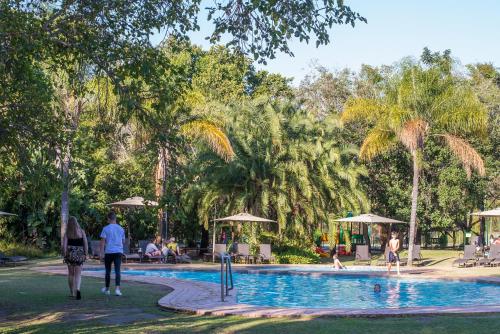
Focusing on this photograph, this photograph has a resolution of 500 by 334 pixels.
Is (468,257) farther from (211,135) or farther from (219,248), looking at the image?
(211,135)

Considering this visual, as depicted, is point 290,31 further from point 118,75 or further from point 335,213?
point 335,213

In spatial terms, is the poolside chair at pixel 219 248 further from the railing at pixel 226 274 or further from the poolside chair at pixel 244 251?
the railing at pixel 226 274

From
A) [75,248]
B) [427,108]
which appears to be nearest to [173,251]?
[427,108]

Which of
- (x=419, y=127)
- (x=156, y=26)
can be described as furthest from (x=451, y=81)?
(x=156, y=26)

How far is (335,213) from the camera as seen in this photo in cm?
3161

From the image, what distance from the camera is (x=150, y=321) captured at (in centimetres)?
1019

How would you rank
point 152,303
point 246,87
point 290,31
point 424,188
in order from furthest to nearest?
1. point 246,87
2. point 424,188
3. point 152,303
4. point 290,31

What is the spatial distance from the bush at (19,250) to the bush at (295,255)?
943cm

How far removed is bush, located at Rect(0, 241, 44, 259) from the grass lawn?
15.8m

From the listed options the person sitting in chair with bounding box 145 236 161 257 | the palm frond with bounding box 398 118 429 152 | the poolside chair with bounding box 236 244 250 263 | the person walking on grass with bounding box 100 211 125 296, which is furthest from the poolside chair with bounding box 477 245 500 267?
the person walking on grass with bounding box 100 211 125 296

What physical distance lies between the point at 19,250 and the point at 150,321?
1987 cm

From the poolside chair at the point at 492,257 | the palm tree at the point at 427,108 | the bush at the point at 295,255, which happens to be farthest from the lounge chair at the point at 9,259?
the poolside chair at the point at 492,257

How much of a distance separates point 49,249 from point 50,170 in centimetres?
2105

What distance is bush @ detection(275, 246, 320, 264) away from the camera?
29.1 metres
